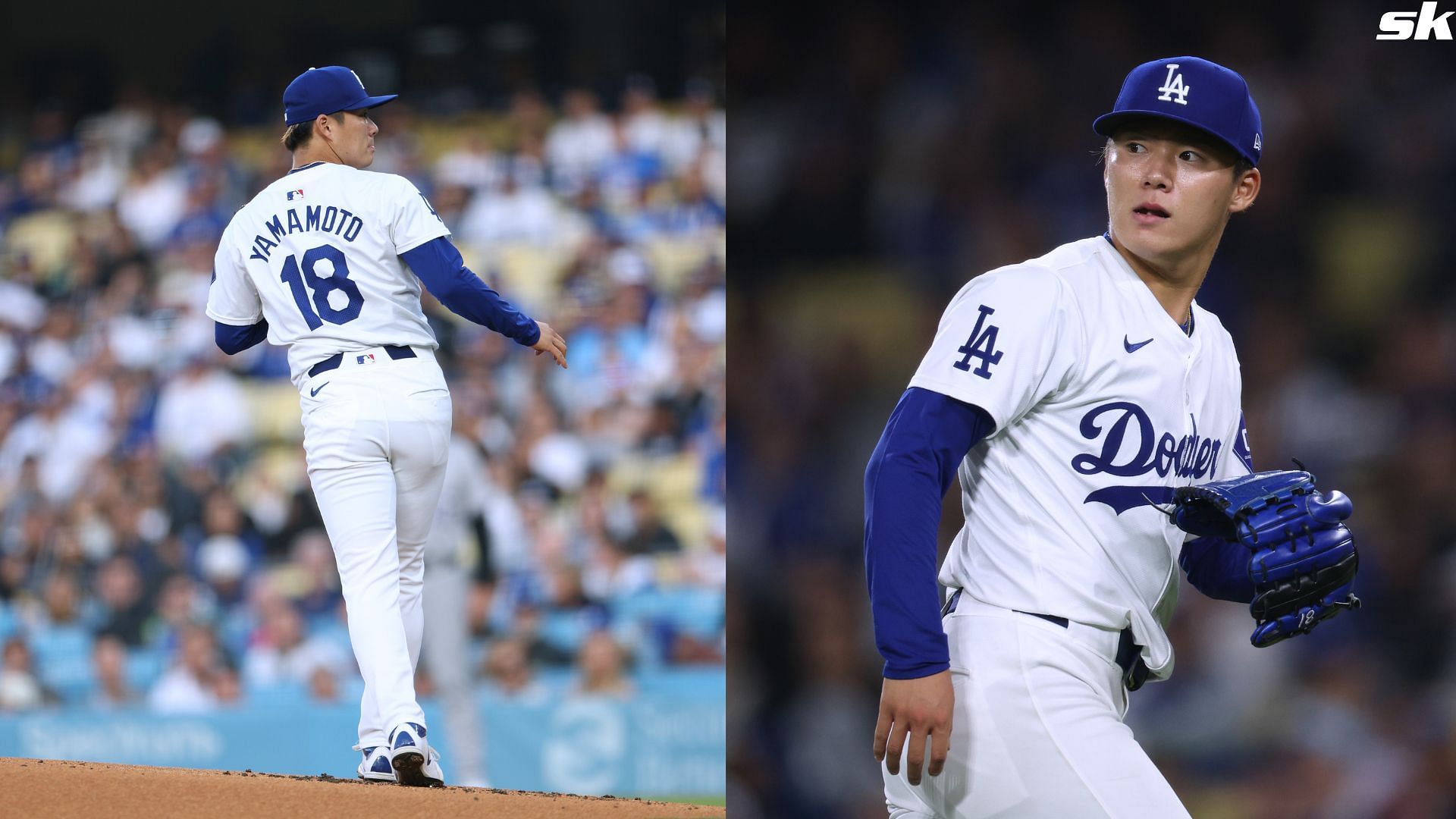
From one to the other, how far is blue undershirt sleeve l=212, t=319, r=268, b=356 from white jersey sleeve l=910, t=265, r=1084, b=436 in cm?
199

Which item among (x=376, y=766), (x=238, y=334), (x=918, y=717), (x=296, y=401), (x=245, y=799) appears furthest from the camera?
(x=296, y=401)

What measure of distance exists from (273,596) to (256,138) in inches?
92.8

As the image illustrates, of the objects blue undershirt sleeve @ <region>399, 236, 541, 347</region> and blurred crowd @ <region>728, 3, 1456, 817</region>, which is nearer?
blue undershirt sleeve @ <region>399, 236, 541, 347</region>

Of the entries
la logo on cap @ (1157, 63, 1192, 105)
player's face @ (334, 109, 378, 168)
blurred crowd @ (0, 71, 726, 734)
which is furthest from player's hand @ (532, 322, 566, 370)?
blurred crowd @ (0, 71, 726, 734)

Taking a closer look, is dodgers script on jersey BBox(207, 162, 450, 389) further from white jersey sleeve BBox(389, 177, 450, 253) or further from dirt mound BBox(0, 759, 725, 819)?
dirt mound BBox(0, 759, 725, 819)

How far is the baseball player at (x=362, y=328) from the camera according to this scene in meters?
2.74

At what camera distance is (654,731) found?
554 centimetres

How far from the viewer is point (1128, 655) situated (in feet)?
4.92

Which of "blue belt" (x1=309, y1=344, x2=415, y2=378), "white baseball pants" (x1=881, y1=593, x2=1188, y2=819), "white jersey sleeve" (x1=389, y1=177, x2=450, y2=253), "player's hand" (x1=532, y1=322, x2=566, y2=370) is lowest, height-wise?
"white baseball pants" (x1=881, y1=593, x2=1188, y2=819)

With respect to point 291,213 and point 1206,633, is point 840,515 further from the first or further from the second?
point 291,213

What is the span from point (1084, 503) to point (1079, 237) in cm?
334

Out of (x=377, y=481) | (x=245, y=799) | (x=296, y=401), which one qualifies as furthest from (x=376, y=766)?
(x=296, y=401)

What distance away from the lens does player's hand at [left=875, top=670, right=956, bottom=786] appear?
4.31ft

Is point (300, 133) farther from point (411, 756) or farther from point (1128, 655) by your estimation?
point (1128, 655)
